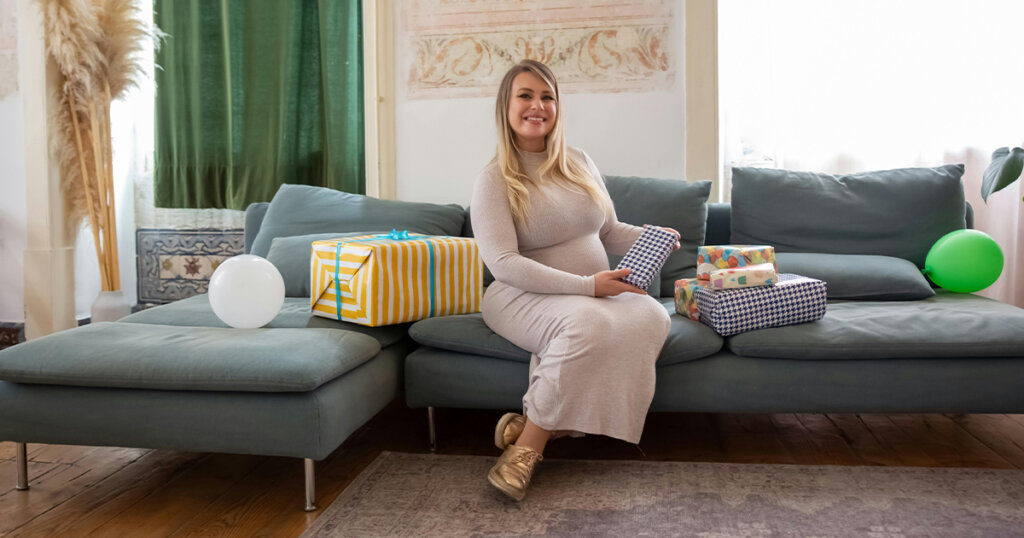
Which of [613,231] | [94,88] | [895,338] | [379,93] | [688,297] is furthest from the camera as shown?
[94,88]

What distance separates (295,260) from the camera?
272cm

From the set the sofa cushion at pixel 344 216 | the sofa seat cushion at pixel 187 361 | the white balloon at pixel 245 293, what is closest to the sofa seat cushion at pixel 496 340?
the sofa seat cushion at pixel 187 361

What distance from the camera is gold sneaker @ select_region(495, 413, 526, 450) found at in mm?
1993

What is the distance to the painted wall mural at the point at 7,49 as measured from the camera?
12.6 ft

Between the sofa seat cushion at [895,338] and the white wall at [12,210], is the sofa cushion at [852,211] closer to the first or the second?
the sofa seat cushion at [895,338]

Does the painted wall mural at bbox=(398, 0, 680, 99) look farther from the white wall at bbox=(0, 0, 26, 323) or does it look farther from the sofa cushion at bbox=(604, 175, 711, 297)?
the white wall at bbox=(0, 0, 26, 323)

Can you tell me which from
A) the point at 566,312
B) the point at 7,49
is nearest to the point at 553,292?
the point at 566,312

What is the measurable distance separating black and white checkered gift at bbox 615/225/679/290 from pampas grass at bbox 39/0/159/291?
9.08 ft

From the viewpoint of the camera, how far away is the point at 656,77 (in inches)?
130

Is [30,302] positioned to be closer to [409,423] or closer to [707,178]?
[409,423]

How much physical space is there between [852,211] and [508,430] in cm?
157

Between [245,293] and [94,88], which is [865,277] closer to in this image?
[245,293]

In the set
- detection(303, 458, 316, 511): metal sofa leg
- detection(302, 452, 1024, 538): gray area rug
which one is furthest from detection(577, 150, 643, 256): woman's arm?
detection(303, 458, 316, 511): metal sofa leg

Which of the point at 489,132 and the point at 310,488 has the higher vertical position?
the point at 489,132
